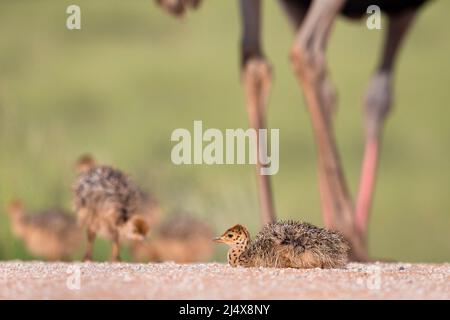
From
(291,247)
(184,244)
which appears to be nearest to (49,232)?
(184,244)

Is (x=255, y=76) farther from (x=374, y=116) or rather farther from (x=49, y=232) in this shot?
(x=49, y=232)

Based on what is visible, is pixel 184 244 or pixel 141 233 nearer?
pixel 141 233

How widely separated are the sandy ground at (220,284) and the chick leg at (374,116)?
2.24 metres

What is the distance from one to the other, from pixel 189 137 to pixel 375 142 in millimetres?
1185

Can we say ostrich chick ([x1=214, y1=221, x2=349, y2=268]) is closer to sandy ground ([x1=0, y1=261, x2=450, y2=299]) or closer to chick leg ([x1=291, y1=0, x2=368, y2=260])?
sandy ground ([x1=0, y1=261, x2=450, y2=299])

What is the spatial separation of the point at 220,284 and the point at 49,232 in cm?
294

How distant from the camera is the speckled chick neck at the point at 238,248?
3.91 meters

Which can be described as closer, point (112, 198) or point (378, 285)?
point (378, 285)

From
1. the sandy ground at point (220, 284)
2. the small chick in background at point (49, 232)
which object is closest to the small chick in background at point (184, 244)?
the small chick in background at point (49, 232)

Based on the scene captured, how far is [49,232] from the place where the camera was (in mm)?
6039

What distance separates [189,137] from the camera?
22.4ft

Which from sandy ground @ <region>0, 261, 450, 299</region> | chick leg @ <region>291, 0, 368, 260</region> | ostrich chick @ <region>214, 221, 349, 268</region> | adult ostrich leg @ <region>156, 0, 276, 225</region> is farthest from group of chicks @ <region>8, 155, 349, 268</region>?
chick leg @ <region>291, 0, 368, 260</region>
